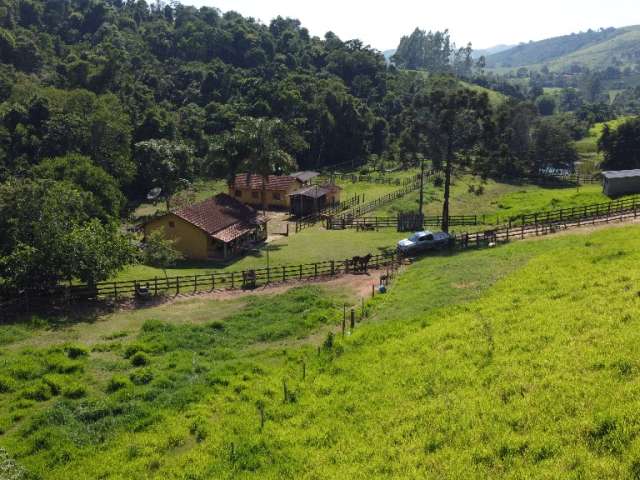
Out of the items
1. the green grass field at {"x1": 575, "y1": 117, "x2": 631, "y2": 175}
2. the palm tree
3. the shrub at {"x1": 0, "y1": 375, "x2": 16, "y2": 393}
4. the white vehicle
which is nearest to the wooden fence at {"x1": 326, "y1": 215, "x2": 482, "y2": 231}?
the palm tree

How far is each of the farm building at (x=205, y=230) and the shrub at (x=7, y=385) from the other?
2235cm

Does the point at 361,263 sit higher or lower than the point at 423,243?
lower

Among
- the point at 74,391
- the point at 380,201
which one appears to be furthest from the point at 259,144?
the point at 74,391

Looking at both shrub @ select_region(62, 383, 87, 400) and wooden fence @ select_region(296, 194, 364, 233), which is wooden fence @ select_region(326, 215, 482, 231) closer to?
wooden fence @ select_region(296, 194, 364, 233)

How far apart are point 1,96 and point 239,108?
37.2 metres

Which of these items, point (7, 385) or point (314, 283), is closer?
point (7, 385)

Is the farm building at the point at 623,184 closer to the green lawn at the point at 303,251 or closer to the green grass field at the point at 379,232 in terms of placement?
the green grass field at the point at 379,232

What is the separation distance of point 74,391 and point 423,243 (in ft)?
88.7

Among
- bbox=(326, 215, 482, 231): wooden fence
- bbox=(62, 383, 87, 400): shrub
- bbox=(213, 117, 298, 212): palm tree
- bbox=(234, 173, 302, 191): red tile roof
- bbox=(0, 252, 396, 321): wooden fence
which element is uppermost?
bbox=(213, 117, 298, 212): palm tree

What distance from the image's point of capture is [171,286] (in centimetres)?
3491

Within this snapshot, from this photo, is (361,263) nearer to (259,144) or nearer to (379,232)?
(379,232)

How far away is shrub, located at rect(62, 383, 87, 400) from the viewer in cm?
2022

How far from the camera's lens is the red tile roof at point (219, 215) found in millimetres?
44000

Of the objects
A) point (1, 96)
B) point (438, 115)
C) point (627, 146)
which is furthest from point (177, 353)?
point (627, 146)
